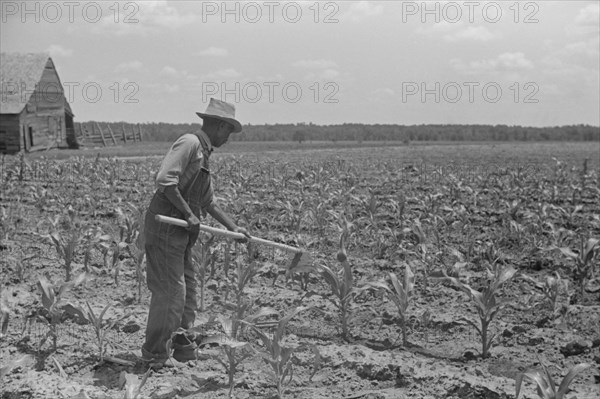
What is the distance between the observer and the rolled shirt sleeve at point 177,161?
4184mm

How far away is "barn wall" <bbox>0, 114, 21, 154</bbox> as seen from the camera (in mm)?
30406

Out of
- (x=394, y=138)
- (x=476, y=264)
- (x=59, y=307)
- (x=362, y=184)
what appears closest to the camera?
(x=59, y=307)

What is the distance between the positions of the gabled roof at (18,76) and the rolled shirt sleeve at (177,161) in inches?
1127

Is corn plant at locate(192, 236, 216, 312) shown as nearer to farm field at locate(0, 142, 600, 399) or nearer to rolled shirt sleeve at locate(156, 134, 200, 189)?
farm field at locate(0, 142, 600, 399)

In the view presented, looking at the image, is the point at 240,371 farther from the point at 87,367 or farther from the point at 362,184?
the point at 362,184

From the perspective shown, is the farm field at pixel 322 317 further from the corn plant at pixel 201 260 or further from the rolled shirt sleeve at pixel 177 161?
the rolled shirt sleeve at pixel 177 161

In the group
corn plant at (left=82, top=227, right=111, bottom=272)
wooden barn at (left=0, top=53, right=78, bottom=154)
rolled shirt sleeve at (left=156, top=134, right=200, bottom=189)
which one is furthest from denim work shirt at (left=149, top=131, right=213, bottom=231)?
wooden barn at (left=0, top=53, right=78, bottom=154)

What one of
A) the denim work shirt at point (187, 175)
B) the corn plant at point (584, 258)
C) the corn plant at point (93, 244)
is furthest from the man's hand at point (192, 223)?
the corn plant at point (584, 258)

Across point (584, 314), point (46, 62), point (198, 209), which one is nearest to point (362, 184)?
point (584, 314)

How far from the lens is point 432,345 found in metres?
5.02

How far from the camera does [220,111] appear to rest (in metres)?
4.35

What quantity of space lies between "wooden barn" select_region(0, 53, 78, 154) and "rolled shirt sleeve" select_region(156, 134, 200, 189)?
92.7ft

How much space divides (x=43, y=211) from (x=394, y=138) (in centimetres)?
7205

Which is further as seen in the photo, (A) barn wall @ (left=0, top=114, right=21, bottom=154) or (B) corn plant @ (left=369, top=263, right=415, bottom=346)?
(A) barn wall @ (left=0, top=114, right=21, bottom=154)
